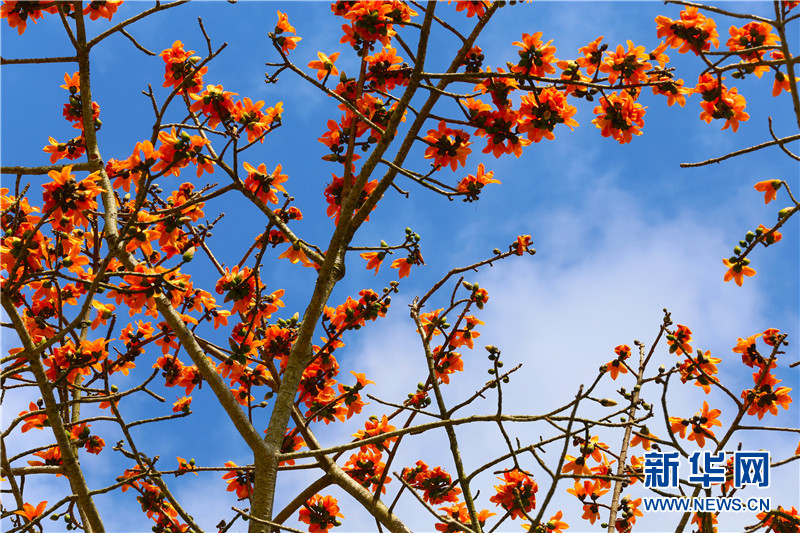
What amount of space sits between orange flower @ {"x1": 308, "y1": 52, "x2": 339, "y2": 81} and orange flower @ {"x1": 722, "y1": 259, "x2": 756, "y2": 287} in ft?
10.1

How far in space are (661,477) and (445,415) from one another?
166 centimetres

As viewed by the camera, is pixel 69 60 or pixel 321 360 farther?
pixel 321 360

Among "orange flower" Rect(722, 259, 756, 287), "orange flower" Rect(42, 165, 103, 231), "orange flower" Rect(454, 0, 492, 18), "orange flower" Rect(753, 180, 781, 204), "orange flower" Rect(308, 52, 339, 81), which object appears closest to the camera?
"orange flower" Rect(42, 165, 103, 231)

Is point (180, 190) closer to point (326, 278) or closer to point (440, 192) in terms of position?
point (326, 278)

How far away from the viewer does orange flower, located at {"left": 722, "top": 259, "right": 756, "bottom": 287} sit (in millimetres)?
4176

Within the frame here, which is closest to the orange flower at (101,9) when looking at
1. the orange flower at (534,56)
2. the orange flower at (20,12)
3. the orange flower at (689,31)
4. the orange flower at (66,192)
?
the orange flower at (20,12)

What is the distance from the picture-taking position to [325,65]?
465cm

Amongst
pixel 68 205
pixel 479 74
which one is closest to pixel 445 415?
pixel 479 74

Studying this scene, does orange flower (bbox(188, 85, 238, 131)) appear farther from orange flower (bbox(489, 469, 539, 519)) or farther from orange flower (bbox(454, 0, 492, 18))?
orange flower (bbox(489, 469, 539, 519))

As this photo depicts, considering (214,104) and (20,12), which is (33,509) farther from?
(20,12)

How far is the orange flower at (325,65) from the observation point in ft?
15.3

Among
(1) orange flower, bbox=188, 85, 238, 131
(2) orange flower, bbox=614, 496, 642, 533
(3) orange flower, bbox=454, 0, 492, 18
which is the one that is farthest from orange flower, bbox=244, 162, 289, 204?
(2) orange flower, bbox=614, 496, 642, 533

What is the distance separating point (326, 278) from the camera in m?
4.50

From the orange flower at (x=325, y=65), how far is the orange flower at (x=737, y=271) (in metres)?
3.08
